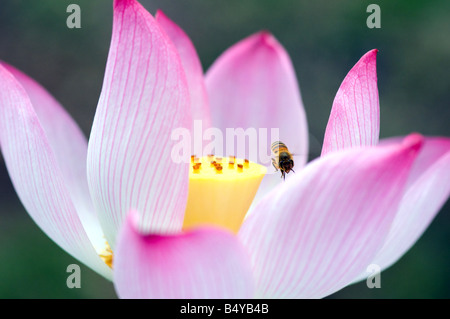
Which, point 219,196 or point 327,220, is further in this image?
point 219,196

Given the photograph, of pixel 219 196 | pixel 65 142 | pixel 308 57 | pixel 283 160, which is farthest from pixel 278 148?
pixel 308 57

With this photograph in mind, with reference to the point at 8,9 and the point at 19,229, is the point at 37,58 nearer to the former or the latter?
the point at 8,9

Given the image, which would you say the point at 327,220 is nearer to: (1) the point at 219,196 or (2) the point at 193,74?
(1) the point at 219,196

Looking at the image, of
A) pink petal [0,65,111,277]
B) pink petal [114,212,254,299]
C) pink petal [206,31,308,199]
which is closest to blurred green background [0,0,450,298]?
pink petal [206,31,308,199]

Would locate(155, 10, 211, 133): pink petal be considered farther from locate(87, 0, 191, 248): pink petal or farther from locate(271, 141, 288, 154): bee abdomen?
locate(87, 0, 191, 248): pink petal

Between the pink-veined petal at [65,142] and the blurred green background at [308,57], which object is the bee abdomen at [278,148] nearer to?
the pink-veined petal at [65,142]

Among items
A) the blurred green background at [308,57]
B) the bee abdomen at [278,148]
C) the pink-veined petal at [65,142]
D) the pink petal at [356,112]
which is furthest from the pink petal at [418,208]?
the blurred green background at [308,57]
